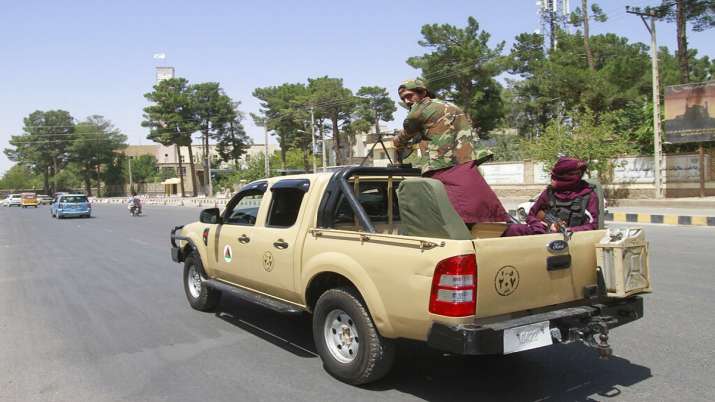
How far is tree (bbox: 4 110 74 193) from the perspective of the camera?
92875 millimetres

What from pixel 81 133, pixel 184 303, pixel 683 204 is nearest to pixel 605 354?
pixel 184 303

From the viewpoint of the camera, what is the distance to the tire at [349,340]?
390cm

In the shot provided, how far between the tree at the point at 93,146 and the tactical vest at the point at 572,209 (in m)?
93.1

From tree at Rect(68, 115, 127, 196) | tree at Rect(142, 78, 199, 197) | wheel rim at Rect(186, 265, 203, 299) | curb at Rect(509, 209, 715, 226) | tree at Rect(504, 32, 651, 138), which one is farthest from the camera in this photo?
tree at Rect(68, 115, 127, 196)

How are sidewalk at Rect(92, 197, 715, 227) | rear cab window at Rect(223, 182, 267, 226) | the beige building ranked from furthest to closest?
1. the beige building
2. sidewalk at Rect(92, 197, 715, 227)
3. rear cab window at Rect(223, 182, 267, 226)

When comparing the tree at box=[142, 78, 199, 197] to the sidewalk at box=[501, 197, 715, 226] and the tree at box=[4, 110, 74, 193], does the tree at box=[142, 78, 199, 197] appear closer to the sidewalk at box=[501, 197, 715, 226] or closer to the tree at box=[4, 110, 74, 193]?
the tree at box=[4, 110, 74, 193]

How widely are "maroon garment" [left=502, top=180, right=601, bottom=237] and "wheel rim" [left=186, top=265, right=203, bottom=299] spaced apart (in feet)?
13.0

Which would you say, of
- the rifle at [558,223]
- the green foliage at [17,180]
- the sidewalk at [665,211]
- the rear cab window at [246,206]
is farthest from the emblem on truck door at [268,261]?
the green foliage at [17,180]

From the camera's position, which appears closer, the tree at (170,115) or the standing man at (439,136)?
the standing man at (439,136)

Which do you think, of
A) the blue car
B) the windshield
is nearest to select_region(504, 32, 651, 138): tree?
the blue car

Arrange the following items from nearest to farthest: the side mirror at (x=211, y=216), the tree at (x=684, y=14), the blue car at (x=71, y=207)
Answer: the side mirror at (x=211, y=216) < the tree at (x=684, y=14) < the blue car at (x=71, y=207)

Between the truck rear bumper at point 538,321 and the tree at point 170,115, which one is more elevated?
the tree at point 170,115

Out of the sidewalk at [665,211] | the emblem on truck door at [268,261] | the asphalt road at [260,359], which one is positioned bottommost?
→ the asphalt road at [260,359]

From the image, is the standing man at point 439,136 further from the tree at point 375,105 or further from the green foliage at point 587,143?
the tree at point 375,105
